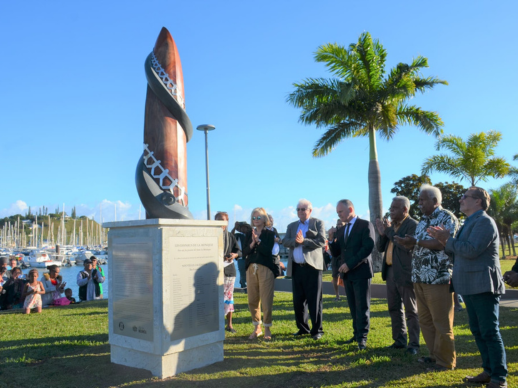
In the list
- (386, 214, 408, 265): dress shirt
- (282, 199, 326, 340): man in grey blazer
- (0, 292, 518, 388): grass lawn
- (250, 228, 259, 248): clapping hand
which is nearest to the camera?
(0, 292, 518, 388): grass lawn

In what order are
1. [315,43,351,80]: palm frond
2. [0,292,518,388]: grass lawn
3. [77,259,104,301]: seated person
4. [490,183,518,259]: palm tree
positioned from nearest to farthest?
[0,292,518,388]: grass lawn, [77,259,104,301]: seated person, [315,43,351,80]: palm frond, [490,183,518,259]: palm tree

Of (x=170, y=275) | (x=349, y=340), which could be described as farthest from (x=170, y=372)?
(x=349, y=340)

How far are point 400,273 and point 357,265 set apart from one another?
627 millimetres

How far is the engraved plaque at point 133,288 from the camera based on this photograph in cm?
512

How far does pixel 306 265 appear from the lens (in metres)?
6.94

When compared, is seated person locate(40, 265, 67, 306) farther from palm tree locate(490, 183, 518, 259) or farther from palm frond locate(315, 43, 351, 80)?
palm tree locate(490, 183, 518, 259)

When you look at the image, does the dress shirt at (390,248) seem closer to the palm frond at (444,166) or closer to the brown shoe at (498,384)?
the brown shoe at (498,384)

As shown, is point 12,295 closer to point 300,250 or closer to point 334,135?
point 300,250

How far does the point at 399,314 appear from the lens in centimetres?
598

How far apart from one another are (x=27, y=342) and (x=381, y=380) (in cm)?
570

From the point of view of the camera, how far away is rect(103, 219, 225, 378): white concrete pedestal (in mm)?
5012

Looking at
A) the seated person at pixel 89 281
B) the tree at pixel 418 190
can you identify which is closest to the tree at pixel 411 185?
the tree at pixel 418 190

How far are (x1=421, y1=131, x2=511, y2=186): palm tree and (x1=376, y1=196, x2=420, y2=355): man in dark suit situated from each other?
2504 centimetres

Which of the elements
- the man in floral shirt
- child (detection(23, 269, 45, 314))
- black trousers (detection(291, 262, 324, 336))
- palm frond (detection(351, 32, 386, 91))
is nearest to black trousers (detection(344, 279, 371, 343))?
black trousers (detection(291, 262, 324, 336))
